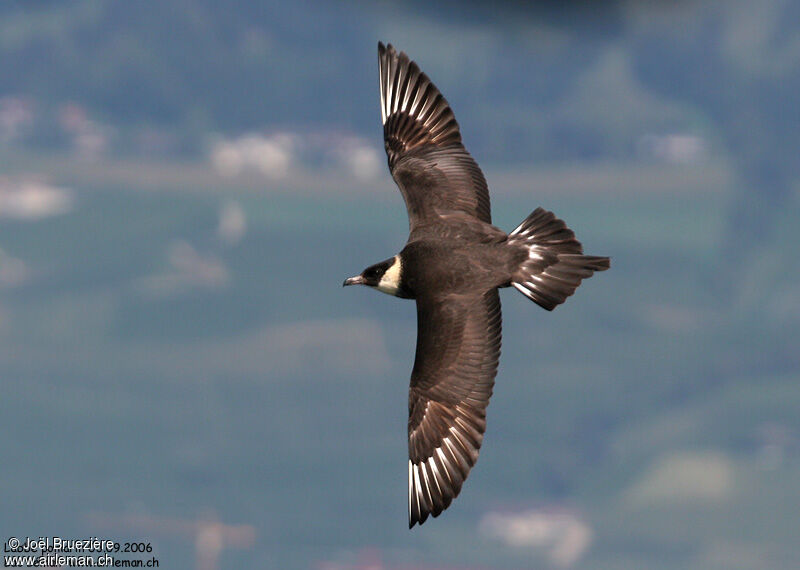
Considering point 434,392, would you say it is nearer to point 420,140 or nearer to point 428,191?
point 428,191

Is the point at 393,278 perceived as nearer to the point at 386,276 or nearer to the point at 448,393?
the point at 386,276

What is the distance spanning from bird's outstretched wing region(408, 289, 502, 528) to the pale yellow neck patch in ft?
2.69

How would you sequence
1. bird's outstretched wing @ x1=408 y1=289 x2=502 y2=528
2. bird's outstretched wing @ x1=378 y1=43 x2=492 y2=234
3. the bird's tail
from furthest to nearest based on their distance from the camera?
bird's outstretched wing @ x1=378 y1=43 x2=492 y2=234 → the bird's tail → bird's outstretched wing @ x1=408 y1=289 x2=502 y2=528

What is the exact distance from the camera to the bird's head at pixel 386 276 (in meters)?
15.1

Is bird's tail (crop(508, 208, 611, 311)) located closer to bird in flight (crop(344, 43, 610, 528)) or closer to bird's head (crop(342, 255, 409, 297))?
bird in flight (crop(344, 43, 610, 528))

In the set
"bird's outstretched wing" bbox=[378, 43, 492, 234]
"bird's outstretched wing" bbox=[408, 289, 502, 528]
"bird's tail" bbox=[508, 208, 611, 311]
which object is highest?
"bird's outstretched wing" bbox=[378, 43, 492, 234]

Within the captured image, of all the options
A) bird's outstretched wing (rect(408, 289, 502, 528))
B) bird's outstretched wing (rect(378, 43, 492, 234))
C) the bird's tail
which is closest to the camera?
bird's outstretched wing (rect(408, 289, 502, 528))

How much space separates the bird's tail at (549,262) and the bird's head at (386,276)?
1.43m

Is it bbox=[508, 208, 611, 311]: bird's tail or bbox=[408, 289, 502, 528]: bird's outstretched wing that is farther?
bbox=[508, 208, 611, 311]: bird's tail

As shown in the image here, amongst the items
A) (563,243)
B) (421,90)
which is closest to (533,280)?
(563,243)

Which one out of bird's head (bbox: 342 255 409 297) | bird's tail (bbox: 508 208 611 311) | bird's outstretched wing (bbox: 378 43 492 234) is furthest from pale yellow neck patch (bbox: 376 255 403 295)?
bird's tail (bbox: 508 208 611 311)

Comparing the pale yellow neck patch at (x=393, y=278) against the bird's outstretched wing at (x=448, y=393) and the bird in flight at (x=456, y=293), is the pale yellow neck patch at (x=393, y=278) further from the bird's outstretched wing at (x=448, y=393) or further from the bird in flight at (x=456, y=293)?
the bird's outstretched wing at (x=448, y=393)

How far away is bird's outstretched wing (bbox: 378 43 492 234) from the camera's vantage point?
15859mm

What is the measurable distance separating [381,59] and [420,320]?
4990 mm
